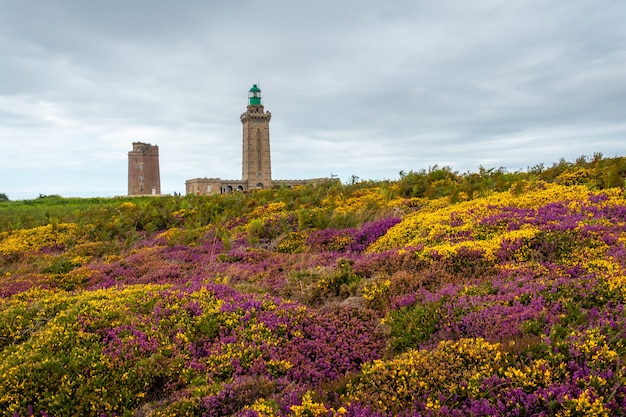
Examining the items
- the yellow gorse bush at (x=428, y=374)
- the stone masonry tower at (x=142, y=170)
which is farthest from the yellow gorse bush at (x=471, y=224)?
the stone masonry tower at (x=142, y=170)

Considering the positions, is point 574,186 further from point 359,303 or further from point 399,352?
point 399,352

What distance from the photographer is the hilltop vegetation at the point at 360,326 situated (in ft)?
15.8

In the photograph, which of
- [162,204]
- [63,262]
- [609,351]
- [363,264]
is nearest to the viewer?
[609,351]

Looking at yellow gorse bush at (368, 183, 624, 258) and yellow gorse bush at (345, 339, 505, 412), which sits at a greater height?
Answer: yellow gorse bush at (368, 183, 624, 258)

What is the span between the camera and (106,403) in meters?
5.36

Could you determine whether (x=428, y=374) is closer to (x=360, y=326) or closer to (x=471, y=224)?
(x=360, y=326)

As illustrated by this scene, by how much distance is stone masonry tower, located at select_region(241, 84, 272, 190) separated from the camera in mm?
121375

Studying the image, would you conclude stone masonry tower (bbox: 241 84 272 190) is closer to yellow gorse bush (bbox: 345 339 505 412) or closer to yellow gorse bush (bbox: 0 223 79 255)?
yellow gorse bush (bbox: 0 223 79 255)

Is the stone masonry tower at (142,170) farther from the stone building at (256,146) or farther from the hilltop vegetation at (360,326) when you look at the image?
Answer: the hilltop vegetation at (360,326)

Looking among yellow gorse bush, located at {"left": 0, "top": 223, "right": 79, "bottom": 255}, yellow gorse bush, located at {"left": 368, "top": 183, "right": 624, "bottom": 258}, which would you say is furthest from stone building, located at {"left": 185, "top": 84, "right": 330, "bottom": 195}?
yellow gorse bush, located at {"left": 368, "top": 183, "right": 624, "bottom": 258}

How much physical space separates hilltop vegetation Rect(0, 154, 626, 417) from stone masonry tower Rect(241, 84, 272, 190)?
10936 cm

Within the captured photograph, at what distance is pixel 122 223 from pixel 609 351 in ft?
65.5

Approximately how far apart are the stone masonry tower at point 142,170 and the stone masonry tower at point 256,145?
83.2 feet

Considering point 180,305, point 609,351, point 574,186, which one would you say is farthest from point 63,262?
point 574,186
